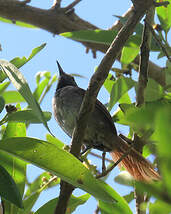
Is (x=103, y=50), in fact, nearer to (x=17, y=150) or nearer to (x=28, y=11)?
(x=28, y=11)

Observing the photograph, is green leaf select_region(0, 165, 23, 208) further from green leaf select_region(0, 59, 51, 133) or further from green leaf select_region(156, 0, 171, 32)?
green leaf select_region(156, 0, 171, 32)

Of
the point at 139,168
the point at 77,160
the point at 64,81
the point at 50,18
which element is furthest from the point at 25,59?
the point at 64,81

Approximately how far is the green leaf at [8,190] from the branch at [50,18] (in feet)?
8.80

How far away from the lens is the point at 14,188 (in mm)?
1595

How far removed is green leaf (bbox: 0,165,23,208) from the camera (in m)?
1.57

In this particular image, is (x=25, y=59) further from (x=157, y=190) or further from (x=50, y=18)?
(x=50, y=18)

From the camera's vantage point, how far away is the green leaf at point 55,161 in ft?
5.04

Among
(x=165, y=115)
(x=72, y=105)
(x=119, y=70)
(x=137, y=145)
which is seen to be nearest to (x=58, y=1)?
(x=72, y=105)

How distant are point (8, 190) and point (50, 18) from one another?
2.85 m

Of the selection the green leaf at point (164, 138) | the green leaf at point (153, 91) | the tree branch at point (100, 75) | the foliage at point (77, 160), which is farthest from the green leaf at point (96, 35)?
the green leaf at point (164, 138)

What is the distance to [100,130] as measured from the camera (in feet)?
10.7

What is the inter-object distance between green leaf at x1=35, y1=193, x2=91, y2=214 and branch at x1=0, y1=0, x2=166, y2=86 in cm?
224

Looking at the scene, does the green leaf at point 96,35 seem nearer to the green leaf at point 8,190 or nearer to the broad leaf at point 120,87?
the broad leaf at point 120,87

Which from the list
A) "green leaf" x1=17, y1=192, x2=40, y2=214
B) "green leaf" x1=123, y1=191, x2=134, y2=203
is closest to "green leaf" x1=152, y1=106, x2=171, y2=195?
"green leaf" x1=17, y1=192, x2=40, y2=214
